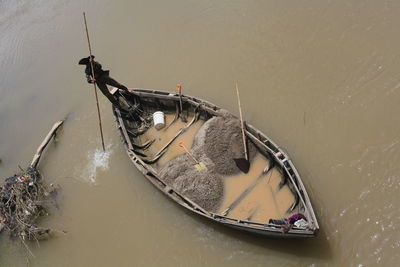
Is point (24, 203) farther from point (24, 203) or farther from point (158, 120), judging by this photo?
point (158, 120)

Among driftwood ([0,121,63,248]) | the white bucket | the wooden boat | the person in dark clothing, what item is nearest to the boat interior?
the wooden boat

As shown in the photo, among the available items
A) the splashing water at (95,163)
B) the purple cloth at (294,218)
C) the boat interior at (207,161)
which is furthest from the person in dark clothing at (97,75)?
the purple cloth at (294,218)

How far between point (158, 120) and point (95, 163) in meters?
2.33

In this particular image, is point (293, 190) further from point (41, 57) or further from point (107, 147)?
point (41, 57)

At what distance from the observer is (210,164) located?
905 centimetres

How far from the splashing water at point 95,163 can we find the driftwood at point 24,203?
1027mm

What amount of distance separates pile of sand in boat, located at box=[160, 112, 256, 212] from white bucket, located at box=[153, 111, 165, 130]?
1536mm

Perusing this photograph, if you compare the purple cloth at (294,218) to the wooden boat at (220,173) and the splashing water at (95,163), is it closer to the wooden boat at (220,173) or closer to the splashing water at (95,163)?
the wooden boat at (220,173)

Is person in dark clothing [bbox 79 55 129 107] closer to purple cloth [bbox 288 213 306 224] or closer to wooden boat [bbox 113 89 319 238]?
wooden boat [bbox 113 89 319 238]

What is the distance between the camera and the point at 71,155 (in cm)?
1162

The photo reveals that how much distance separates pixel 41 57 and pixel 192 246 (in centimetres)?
1061

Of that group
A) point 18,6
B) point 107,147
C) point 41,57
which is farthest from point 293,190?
point 18,6

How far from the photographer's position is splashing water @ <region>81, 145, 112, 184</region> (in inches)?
429

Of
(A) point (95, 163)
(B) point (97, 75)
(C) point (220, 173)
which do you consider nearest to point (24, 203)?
(A) point (95, 163)
